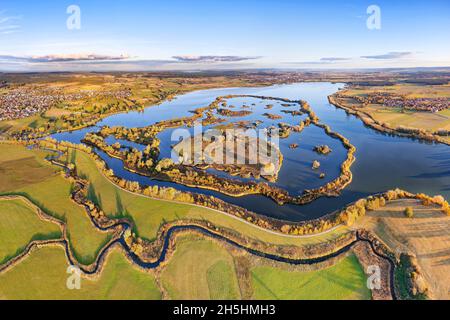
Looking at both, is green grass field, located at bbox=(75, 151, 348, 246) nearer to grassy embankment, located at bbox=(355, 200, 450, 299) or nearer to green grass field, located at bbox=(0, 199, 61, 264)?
grassy embankment, located at bbox=(355, 200, 450, 299)

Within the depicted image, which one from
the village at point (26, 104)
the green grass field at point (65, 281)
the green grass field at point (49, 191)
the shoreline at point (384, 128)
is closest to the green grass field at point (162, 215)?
the green grass field at point (49, 191)

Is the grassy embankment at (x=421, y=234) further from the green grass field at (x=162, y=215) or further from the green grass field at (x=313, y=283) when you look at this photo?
the green grass field at (x=313, y=283)

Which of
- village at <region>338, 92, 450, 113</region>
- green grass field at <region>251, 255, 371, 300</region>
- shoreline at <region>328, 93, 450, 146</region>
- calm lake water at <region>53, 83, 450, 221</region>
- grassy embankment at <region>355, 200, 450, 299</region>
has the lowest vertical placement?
green grass field at <region>251, 255, 371, 300</region>

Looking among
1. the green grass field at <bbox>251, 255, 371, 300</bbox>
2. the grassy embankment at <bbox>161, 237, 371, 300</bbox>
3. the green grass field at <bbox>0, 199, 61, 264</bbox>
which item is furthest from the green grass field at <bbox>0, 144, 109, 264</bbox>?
the green grass field at <bbox>251, 255, 371, 300</bbox>

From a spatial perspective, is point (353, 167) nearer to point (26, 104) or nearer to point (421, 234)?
point (421, 234)

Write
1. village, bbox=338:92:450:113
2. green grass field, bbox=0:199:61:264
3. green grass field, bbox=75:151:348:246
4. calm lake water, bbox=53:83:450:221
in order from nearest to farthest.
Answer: green grass field, bbox=0:199:61:264, green grass field, bbox=75:151:348:246, calm lake water, bbox=53:83:450:221, village, bbox=338:92:450:113

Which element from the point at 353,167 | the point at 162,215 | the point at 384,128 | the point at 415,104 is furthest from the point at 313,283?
the point at 415,104
